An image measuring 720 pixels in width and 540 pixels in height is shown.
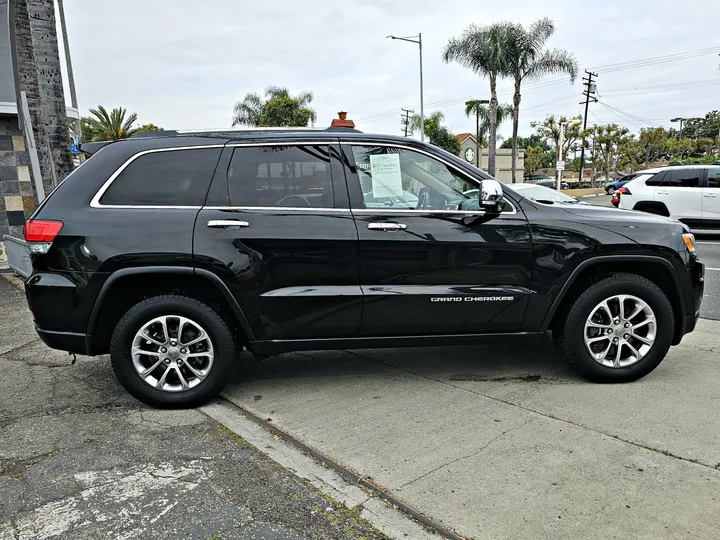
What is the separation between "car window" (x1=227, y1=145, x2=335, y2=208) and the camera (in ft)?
12.8

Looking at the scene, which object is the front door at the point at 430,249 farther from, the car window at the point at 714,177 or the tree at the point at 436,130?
the tree at the point at 436,130

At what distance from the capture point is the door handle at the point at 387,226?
3.88 meters

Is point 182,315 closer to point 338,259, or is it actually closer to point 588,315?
point 338,259

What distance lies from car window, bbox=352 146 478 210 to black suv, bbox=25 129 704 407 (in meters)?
0.01

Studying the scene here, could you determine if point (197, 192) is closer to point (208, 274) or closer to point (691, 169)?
point (208, 274)

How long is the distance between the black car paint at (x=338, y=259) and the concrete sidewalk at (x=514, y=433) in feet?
1.49

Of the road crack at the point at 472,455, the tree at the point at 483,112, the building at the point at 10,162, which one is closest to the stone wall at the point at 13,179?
the building at the point at 10,162

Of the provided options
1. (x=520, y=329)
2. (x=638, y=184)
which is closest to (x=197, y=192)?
(x=520, y=329)

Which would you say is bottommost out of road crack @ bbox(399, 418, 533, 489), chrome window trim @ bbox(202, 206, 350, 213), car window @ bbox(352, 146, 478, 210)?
road crack @ bbox(399, 418, 533, 489)

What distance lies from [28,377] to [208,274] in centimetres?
211

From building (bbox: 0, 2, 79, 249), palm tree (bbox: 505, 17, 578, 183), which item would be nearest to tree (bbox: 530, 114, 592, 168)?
palm tree (bbox: 505, 17, 578, 183)

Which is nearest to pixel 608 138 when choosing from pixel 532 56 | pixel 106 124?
pixel 532 56

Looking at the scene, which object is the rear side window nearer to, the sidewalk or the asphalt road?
the sidewalk

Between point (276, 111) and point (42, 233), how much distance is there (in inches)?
1476
